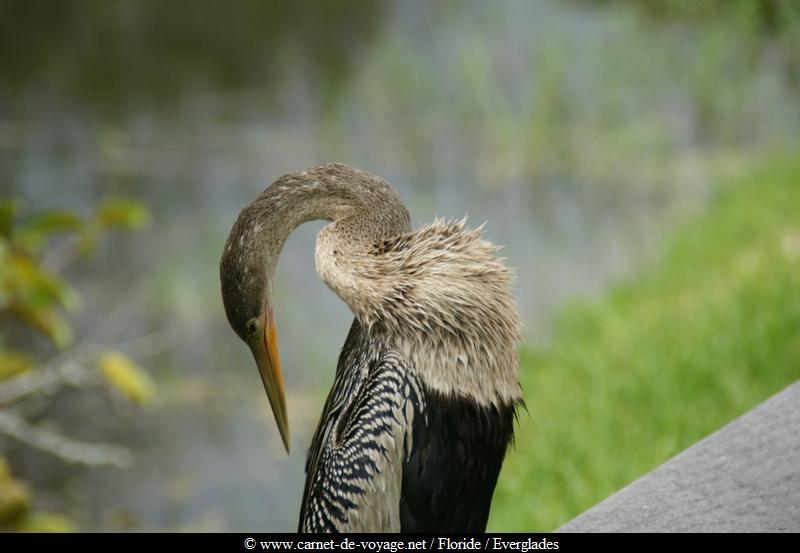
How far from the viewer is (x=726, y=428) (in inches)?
89.0

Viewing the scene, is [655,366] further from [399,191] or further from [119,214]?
[399,191]

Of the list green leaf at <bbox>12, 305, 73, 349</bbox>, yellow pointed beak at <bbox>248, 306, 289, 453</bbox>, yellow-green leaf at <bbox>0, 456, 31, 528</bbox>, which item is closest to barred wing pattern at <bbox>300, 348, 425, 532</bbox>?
yellow pointed beak at <bbox>248, 306, 289, 453</bbox>

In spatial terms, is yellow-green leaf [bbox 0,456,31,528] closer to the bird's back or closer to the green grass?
the bird's back

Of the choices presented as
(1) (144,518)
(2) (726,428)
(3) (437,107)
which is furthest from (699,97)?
(2) (726,428)

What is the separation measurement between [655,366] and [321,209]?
213 centimetres

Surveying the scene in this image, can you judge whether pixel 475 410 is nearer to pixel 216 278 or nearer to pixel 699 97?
pixel 216 278

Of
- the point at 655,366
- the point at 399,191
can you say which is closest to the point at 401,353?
the point at 655,366

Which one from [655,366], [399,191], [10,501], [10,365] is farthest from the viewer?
[399,191]

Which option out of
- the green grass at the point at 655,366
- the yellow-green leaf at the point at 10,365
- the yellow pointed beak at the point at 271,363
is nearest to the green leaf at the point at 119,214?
the yellow-green leaf at the point at 10,365

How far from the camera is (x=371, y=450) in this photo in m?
2.03

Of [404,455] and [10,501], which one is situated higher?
[10,501]

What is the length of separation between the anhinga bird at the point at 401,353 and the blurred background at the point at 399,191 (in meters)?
0.95

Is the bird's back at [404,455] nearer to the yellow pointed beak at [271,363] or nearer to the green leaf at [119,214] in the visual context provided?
the yellow pointed beak at [271,363]

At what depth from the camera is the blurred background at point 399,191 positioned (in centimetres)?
372
